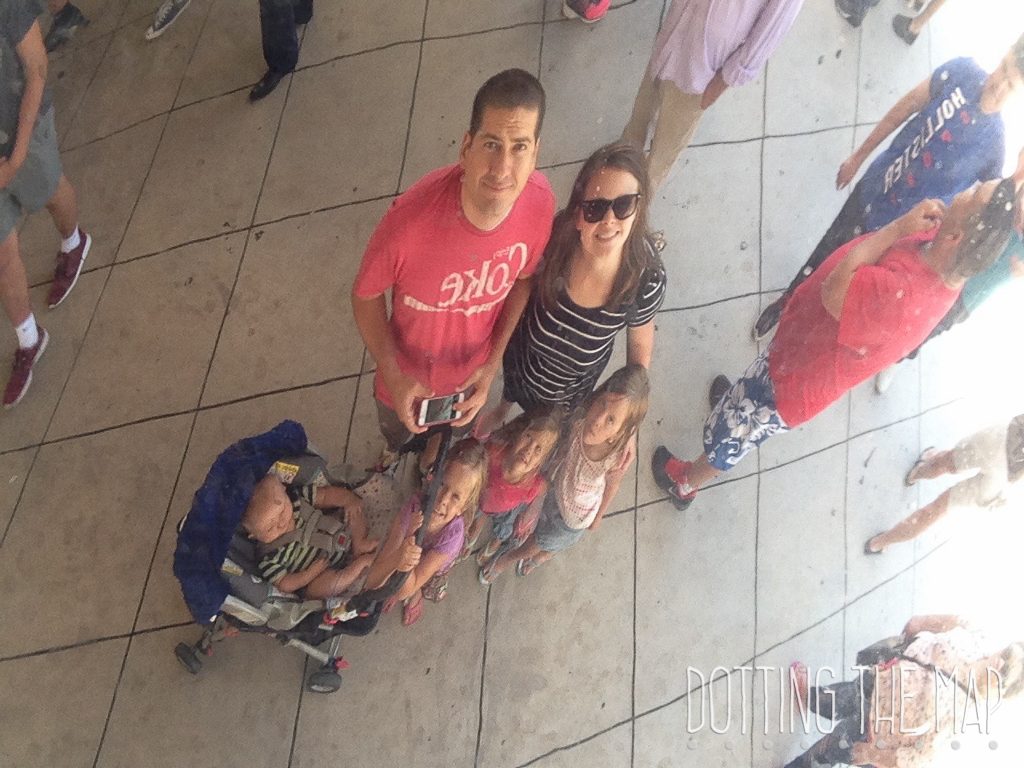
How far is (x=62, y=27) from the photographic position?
92.4 inches

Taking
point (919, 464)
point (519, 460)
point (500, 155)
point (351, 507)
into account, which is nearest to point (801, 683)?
point (919, 464)

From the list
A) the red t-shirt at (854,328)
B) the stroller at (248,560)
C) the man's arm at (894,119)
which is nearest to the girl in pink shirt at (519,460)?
the stroller at (248,560)

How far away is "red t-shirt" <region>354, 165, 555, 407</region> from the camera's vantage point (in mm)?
1043

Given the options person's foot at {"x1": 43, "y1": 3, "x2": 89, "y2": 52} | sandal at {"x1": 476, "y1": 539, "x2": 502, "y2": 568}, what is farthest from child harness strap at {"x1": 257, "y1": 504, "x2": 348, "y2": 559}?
person's foot at {"x1": 43, "y1": 3, "x2": 89, "y2": 52}

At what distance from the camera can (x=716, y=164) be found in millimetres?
2088

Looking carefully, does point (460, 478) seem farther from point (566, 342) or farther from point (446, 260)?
point (446, 260)

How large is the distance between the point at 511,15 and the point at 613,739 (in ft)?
6.80

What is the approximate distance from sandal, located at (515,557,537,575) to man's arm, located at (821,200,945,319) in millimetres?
838

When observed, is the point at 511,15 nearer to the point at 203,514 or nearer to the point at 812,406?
the point at 812,406

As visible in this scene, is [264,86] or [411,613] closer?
[411,613]

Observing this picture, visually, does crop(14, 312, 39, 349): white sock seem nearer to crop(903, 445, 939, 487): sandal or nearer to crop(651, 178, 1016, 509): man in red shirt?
crop(651, 178, 1016, 509): man in red shirt

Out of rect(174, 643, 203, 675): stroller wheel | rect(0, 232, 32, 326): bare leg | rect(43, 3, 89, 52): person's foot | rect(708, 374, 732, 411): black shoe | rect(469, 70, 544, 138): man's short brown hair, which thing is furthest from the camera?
rect(43, 3, 89, 52): person's foot

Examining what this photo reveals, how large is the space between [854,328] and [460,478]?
0.73 m

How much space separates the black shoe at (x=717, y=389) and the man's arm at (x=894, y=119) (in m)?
0.56
